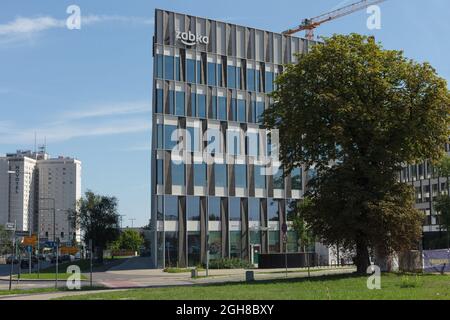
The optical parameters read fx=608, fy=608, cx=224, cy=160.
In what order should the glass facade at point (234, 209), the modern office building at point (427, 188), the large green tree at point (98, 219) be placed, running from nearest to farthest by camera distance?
1. the glass facade at point (234, 209)
2. the large green tree at point (98, 219)
3. the modern office building at point (427, 188)

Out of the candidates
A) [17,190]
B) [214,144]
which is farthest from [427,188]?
[17,190]

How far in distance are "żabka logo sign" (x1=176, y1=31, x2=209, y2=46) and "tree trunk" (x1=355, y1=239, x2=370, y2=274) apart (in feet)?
130

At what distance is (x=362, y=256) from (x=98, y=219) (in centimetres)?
4878

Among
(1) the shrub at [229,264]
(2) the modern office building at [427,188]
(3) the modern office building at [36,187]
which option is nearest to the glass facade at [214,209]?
(1) the shrub at [229,264]

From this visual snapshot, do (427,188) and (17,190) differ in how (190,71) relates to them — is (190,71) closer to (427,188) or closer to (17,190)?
(427,188)

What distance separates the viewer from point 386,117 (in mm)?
32375

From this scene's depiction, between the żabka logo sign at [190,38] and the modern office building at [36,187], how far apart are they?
55.9 m

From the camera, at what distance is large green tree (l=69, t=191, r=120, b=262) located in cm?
7525

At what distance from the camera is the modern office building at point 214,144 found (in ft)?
211

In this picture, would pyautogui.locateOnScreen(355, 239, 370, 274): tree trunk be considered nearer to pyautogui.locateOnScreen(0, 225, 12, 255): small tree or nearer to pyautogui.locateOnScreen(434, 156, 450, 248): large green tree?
pyautogui.locateOnScreen(434, 156, 450, 248): large green tree

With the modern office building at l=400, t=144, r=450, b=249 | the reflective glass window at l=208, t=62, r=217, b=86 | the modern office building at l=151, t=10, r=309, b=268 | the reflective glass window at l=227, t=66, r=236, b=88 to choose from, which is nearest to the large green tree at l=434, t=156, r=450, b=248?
the modern office building at l=151, t=10, r=309, b=268

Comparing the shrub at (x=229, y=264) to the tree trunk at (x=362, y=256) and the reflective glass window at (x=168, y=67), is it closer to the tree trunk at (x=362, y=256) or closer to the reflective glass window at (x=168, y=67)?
the reflective glass window at (x=168, y=67)
